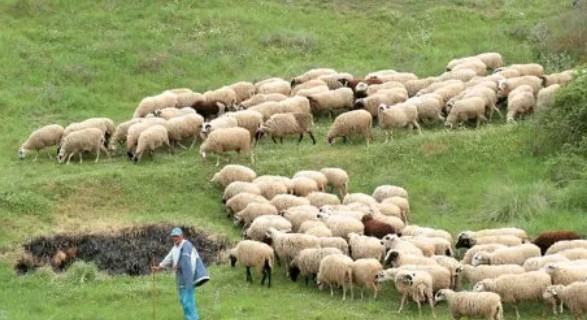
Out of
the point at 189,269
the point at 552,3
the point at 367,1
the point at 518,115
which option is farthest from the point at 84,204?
the point at 552,3

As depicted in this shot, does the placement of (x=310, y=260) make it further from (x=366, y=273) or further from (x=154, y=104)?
(x=154, y=104)

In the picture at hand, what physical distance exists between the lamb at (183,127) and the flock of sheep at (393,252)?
352 centimetres

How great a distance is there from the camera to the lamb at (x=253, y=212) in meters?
22.5

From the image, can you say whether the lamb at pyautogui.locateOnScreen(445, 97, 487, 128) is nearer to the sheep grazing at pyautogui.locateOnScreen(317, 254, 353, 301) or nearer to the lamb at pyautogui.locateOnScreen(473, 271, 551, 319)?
the sheep grazing at pyautogui.locateOnScreen(317, 254, 353, 301)

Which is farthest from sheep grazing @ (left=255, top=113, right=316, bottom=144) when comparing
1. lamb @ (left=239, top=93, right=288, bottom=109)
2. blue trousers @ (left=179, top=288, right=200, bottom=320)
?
blue trousers @ (left=179, top=288, right=200, bottom=320)

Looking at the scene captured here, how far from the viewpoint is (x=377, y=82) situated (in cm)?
3056

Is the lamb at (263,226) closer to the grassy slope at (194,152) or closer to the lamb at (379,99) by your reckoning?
the grassy slope at (194,152)

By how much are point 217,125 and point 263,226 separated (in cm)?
573

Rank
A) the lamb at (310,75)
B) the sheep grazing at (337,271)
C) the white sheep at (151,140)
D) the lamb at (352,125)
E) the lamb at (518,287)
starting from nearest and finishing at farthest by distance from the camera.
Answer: the lamb at (518,287) < the sheep grazing at (337,271) < the white sheep at (151,140) < the lamb at (352,125) < the lamb at (310,75)

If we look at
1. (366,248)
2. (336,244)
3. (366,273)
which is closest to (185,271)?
(366,273)

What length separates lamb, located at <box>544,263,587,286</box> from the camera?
59.4 ft

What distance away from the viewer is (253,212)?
2253 cm

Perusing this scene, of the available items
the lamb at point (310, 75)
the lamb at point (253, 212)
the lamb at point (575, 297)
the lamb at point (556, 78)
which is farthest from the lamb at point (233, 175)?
the lamb at point (556, 78)

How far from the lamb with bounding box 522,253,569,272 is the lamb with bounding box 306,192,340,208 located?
5393 millimetres
